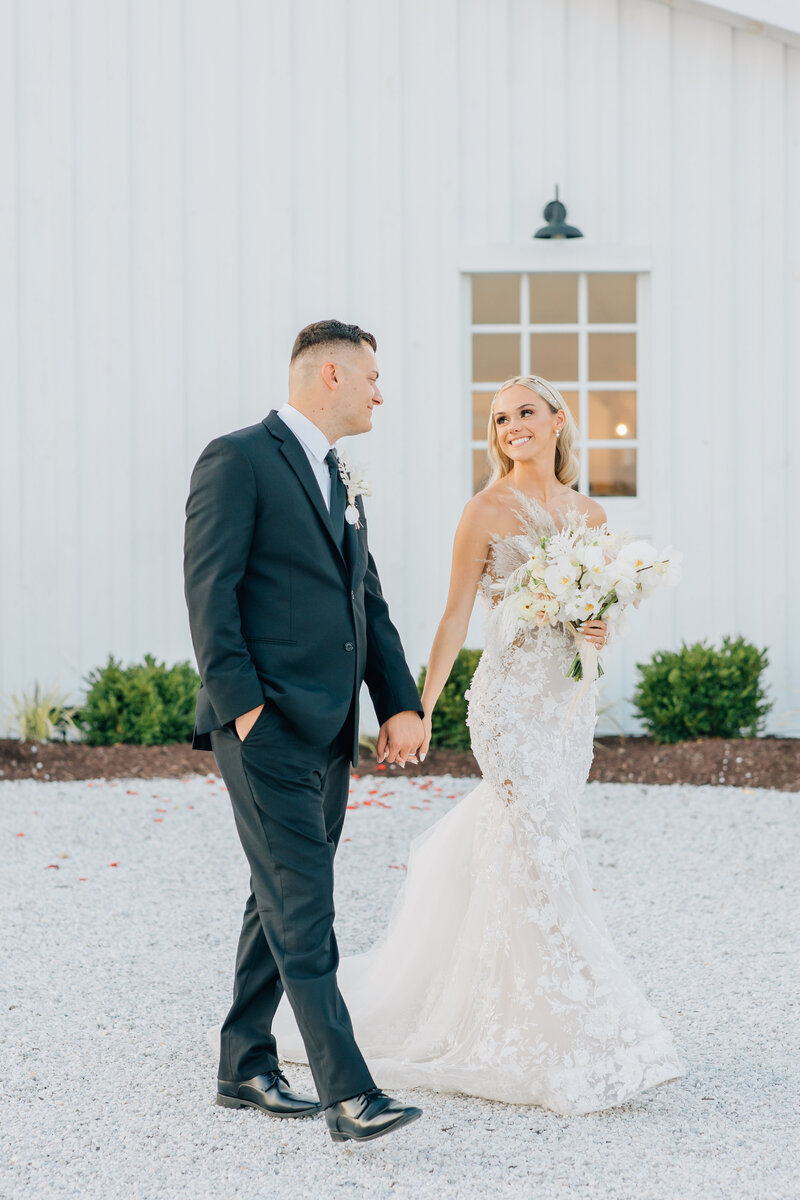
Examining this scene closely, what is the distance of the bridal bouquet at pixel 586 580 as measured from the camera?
3592 mm

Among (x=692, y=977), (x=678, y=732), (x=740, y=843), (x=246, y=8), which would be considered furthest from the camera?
(x=246, y=8)

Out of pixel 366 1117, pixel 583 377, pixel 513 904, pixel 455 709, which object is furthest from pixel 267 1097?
pixel 583 377

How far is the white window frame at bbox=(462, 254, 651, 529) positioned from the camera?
926 centimetres

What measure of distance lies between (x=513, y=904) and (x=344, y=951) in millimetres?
1437

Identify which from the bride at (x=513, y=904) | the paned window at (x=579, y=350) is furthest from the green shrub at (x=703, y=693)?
the bride at (x=513, y=904)

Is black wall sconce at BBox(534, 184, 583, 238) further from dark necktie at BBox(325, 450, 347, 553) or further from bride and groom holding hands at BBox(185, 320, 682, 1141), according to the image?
dark necktie at BBox(325, 450, 347, 553)

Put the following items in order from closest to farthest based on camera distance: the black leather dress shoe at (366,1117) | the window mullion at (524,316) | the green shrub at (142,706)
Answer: the black leather dress shoe at (366,1117), the green shrub at (142,706), the window mullion at (524,316)

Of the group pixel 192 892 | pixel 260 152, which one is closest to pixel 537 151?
pixel 260 152

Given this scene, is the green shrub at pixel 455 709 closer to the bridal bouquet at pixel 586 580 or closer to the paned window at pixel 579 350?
the paned window at pixel 579 350

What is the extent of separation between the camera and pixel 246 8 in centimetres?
920

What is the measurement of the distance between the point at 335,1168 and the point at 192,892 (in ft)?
9.36

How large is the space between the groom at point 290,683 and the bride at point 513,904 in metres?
0.42

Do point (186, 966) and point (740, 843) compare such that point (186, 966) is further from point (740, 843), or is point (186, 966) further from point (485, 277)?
point (485, 277)

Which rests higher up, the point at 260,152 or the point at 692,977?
the point at 260,152
